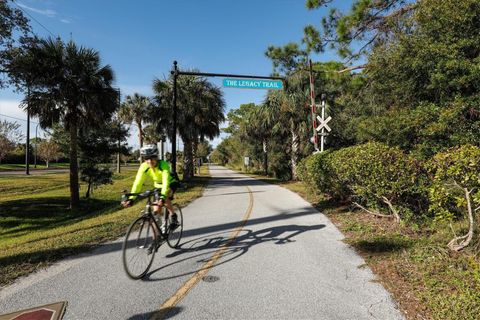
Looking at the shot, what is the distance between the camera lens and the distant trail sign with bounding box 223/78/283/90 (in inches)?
520

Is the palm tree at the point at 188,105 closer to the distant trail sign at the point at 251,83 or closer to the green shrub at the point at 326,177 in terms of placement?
the distant trail sign at the point at 251,83

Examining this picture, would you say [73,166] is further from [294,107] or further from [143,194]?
[294,107]

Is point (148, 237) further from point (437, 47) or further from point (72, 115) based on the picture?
point (72, 115)

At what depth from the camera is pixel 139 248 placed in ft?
15.2

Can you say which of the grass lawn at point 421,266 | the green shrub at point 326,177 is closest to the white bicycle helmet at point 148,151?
the grass lawn at point 421,266

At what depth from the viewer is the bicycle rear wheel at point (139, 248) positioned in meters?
4.33

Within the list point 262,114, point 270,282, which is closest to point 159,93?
point 262,114

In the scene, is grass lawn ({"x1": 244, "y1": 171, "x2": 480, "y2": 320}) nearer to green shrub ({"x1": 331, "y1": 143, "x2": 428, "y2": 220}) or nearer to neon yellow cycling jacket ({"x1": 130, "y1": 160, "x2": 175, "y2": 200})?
green shrub ({"x1": 331, "y1": 143, "x2": 428, "y2": 220})

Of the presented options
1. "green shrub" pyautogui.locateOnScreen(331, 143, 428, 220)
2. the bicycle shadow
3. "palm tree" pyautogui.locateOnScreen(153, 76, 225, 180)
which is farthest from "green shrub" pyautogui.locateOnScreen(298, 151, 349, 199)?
"palm tree" pyautogui.locateOnScreen(153, 76, 225, 180)

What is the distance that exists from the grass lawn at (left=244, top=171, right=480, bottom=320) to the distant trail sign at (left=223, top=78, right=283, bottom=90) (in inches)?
308

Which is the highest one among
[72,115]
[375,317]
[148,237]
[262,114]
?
[262,114]

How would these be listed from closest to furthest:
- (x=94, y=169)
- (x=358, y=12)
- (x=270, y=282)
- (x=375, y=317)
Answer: (x=375, y=317)
(x=270, y=282)
(x=358, y=12)
(x=94, y=169)

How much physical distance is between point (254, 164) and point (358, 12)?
135 feet

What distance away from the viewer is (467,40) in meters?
7.48
